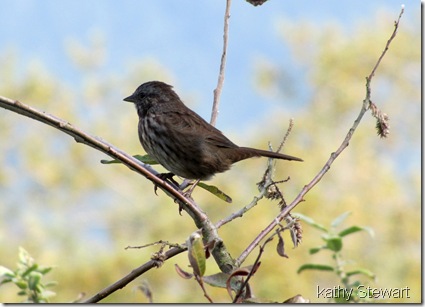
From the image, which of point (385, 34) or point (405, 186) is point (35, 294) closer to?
point (405, 186)

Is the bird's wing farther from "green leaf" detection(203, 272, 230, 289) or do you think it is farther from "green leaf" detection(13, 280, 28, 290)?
"green leaf" detection(203, 272, 230, 289)

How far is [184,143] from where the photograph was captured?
391cm

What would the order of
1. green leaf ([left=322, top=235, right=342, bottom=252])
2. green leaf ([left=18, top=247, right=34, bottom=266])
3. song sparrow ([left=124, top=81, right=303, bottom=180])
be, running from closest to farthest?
green leaf ([left=322, top=235, right=342, bottom=252]) → green leaf ([left=18, top=247, right=34, bottom=266]) → song sparrow ([left=124, top=81, right=303, bottom=180])

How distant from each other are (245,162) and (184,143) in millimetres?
11997

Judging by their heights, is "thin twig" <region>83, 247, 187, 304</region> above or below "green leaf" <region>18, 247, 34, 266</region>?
below

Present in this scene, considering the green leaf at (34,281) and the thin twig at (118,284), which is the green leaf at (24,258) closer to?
the green leaf at (34,281)

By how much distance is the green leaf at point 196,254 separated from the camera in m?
1.28

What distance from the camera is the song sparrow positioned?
3785mm

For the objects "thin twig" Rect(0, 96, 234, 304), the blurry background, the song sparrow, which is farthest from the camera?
the blurry background

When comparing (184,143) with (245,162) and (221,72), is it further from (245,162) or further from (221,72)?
(245,162)

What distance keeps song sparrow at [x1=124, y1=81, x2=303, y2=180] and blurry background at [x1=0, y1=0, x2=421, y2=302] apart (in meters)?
7.59

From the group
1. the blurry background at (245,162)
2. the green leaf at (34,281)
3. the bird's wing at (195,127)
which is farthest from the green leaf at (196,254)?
the blurry background at (245,162)

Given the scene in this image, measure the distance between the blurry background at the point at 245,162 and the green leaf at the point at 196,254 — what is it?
10.3m

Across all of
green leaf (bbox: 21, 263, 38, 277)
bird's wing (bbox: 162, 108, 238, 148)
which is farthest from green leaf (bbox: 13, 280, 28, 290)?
bird's wing (bbox: 162, 108, 238, 148)
